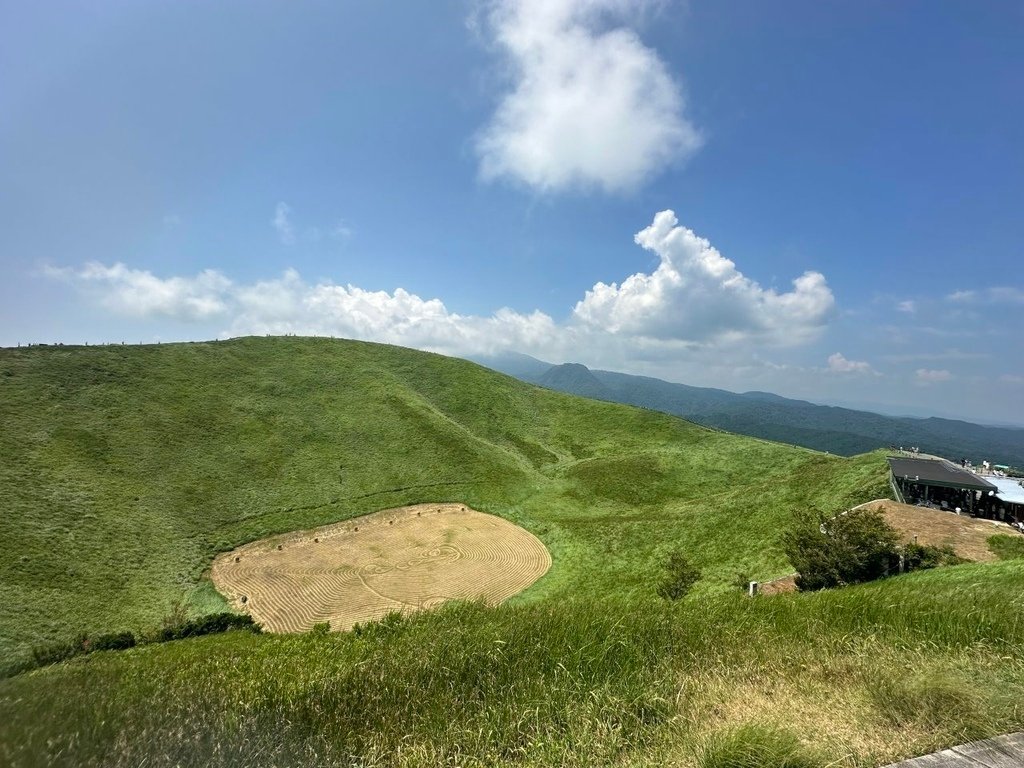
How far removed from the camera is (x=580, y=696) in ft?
13.0

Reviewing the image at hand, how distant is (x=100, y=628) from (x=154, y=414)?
92.3ft

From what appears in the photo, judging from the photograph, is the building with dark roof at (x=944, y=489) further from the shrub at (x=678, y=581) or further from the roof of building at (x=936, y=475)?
the shrub at (x=678, y=581)

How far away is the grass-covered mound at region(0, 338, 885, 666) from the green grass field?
0.89ft

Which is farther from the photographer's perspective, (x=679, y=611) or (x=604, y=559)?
(x=604, y=559)

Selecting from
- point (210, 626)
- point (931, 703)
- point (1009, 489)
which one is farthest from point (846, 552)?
point (210, 626)

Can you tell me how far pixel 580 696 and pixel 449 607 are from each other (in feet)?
11.2

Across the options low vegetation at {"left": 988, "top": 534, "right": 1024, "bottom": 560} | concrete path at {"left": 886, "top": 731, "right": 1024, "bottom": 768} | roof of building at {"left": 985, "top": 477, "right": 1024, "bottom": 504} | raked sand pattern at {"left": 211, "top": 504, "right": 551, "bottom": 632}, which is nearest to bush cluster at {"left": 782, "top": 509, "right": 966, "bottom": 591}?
low vegetation at {"left": 988, "top": 534, "right": 1024, "bottom": 560}

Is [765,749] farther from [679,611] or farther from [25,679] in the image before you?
[25,679]

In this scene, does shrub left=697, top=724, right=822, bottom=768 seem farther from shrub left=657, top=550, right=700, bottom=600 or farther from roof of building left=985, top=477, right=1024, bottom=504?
roof of building left=985, top=477, right=1024, bottom=504

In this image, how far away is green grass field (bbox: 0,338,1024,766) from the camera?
10.9ft

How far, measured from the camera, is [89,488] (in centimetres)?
3250

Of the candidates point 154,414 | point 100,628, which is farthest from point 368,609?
point 154,414

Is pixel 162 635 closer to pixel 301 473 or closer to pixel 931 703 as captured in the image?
pixel 301 473

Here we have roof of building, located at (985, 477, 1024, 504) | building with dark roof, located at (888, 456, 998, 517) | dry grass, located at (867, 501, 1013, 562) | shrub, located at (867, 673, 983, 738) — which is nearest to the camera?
shrub, located at (867, 673, 983, 738)
